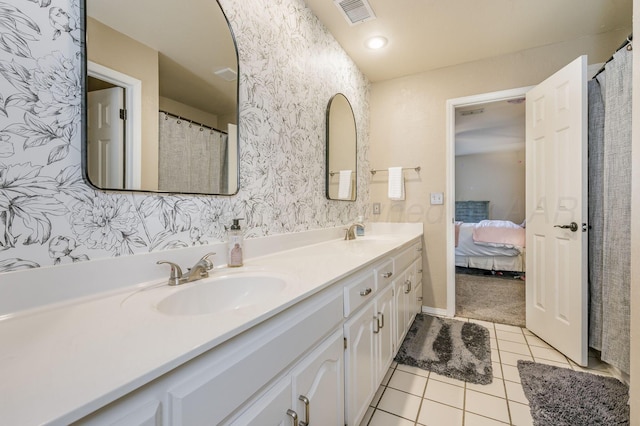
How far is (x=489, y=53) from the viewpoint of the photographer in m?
2.31

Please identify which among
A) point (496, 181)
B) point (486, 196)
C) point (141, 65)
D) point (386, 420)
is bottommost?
point (386, 420)

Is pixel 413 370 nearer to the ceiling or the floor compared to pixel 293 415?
nearer to the floor

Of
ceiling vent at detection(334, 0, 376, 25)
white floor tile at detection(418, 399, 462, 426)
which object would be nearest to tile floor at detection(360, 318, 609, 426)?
white floor tile at detection(418, 399, 462, 426)

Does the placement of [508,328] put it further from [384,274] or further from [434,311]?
[384,274]

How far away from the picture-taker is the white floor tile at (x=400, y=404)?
1.34 metres

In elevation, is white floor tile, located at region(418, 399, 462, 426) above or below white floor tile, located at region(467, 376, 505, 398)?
below

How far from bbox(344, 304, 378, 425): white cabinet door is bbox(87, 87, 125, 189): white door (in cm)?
93

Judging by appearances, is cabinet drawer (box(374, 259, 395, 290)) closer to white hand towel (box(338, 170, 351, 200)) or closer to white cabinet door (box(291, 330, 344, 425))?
white cabinet door (box(291, 330, 344, 425))

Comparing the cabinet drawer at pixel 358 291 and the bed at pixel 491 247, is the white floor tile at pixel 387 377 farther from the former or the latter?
the bed at pixel 491 247

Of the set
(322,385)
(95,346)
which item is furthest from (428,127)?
(95,346)

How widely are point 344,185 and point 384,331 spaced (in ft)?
3.78

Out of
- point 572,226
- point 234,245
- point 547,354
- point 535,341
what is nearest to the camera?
point 234,245

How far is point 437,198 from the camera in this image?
8.25 feet

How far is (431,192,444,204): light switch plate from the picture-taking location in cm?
250
